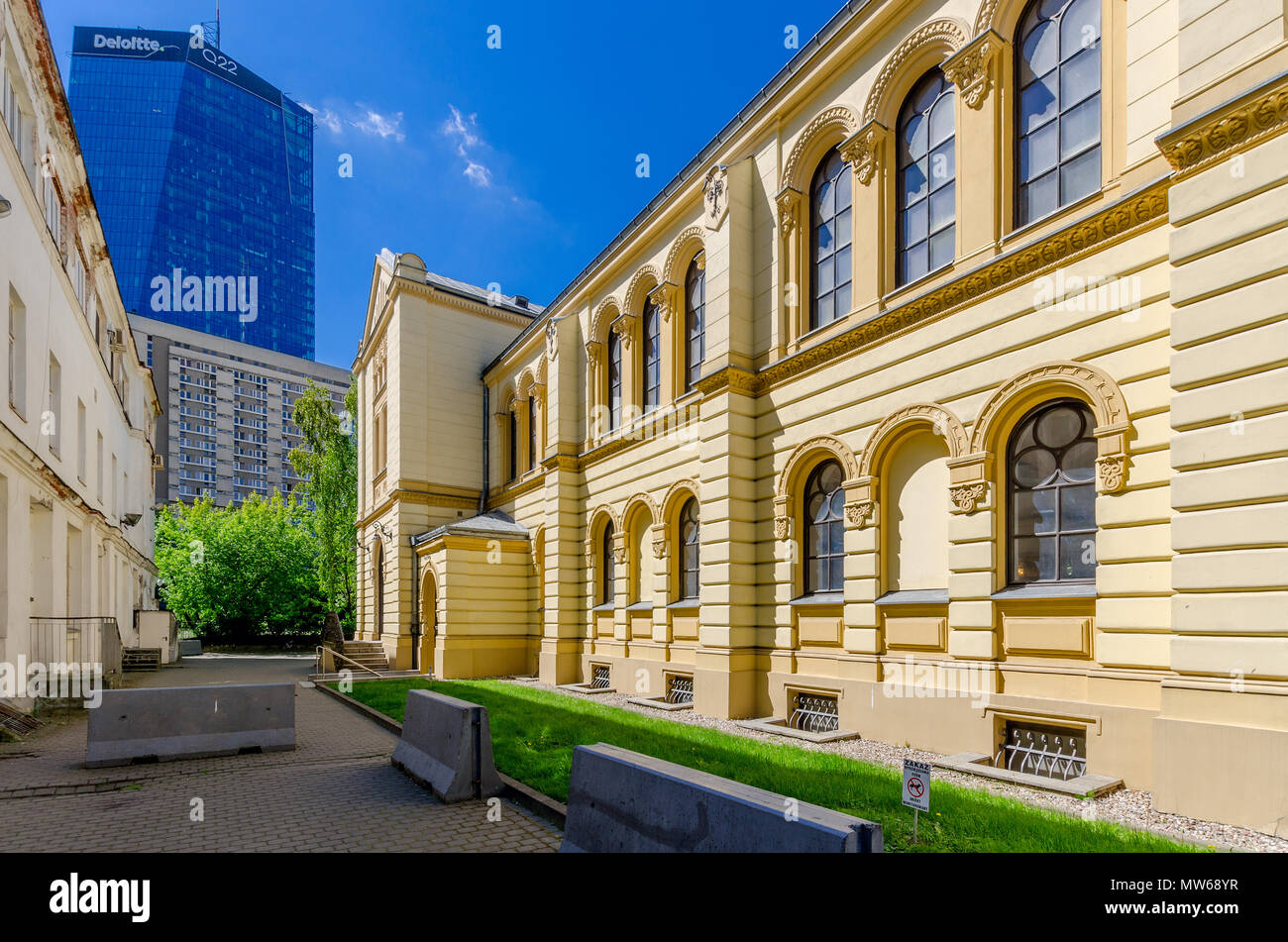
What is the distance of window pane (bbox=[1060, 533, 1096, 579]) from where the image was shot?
27.9 ft

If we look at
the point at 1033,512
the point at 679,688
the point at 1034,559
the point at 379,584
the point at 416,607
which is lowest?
the point at 679,688

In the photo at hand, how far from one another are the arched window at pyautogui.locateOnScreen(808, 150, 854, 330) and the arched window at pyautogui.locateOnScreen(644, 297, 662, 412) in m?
5.22

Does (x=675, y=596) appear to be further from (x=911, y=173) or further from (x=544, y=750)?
(x=911, y=173)

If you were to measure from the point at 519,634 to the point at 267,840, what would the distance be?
16850mm

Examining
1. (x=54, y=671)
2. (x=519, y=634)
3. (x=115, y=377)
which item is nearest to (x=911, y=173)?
(x=519, y=634)

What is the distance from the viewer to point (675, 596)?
637 inches

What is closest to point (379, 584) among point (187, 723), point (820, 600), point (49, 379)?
point (49, 379)

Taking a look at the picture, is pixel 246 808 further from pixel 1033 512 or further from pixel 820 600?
pixel 1033 512

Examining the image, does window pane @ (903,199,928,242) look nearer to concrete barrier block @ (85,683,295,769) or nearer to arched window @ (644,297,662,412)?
arched window @ (644,297,662,412)

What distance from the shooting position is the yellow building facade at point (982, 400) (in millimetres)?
6707

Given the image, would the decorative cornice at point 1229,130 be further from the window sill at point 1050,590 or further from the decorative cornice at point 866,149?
the decorative cornice at point 866,149

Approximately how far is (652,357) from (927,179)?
8.35 m

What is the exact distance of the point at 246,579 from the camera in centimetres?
4356

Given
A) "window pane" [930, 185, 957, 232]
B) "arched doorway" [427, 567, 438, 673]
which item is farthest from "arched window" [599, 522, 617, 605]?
"window pane" [930, 185, 957, 232]
